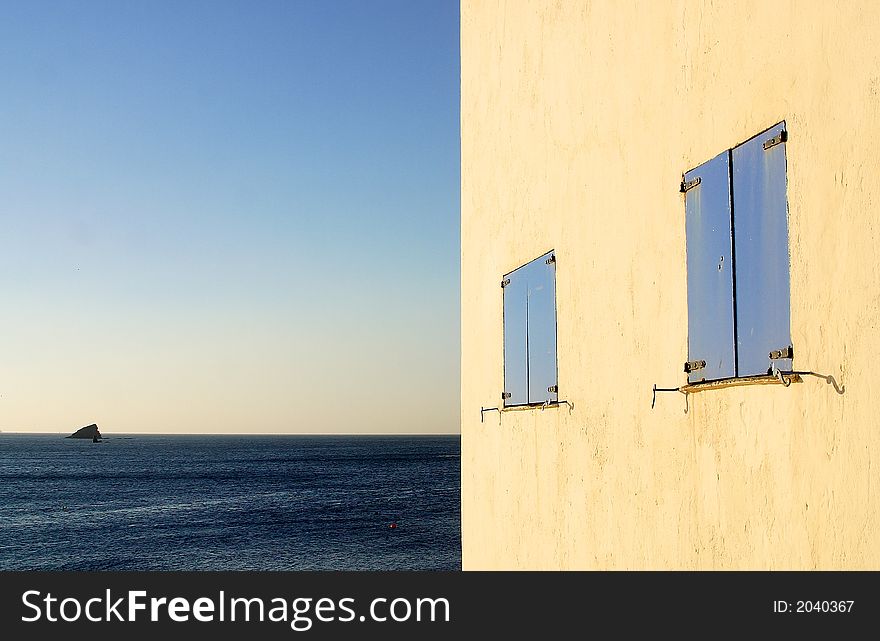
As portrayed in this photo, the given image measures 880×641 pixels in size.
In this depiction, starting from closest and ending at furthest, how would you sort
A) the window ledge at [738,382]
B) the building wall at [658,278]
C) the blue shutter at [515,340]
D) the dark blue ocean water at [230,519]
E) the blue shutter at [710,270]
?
the building wall at [658,278], the window ledge at [738,382], the blue shutter at [710,270], the blue shutter at [515,340], the dark blue ocean water at [230,519]

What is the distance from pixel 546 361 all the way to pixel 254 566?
1690 inches

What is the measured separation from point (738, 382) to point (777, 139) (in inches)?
35.5

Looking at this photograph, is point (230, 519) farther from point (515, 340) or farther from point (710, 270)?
point (710, 270)

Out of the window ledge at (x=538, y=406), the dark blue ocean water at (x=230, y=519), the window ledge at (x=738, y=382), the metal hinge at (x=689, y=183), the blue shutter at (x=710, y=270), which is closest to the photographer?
the window ledge at (x=738, y=382)

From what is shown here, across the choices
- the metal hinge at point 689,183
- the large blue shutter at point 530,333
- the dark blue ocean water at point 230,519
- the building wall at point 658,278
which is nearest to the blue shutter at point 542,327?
the large blue shutter at point 530,333

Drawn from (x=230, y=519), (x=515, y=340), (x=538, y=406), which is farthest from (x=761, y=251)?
(x=230, y=519)

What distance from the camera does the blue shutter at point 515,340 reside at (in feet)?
21.1

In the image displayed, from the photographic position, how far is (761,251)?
142 inches

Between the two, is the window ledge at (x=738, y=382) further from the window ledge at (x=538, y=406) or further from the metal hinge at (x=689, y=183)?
the window ledge at (x=538, y=406)

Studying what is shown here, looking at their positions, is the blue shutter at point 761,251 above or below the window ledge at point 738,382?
above

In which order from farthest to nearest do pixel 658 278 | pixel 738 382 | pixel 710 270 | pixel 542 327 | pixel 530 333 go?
pixel 530 333, pixel 542 327, pixel 658 278, pixel 710 270, pixel 738 382

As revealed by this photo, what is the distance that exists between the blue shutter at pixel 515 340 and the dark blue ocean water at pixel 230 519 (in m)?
39.5
